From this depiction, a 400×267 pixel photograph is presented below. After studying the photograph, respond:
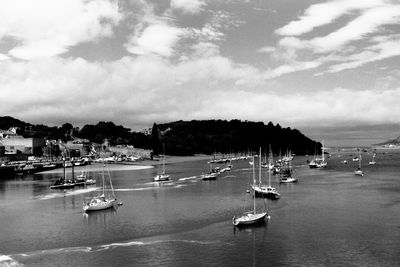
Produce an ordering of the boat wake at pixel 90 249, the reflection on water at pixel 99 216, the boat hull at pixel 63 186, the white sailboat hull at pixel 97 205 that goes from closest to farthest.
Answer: the boat wake at pixel 90 249
the reflection on water at pixel 99 216
the white sailboat hull at pixel 97 205
the boat hull at pixel 63 186

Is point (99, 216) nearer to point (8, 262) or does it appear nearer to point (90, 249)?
point (90, 249)

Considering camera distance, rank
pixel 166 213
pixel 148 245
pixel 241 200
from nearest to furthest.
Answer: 1. pixel 148 245
2. pixel 166 213
3. pixel 241 200

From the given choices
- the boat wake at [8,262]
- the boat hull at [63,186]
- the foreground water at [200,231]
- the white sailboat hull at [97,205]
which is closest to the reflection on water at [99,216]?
the foreground water at [200,231]

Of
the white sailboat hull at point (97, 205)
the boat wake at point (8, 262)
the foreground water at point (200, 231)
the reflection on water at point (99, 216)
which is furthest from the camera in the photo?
the white sailboat hull at point (97, 205)

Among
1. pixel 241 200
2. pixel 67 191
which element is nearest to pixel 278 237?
pixel 241 200

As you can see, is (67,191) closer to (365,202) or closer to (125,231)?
(125,231)

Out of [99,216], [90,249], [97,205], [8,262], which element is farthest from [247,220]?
[8,262]

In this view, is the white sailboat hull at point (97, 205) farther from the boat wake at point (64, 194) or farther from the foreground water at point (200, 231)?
the boat wake at point (64, 194)

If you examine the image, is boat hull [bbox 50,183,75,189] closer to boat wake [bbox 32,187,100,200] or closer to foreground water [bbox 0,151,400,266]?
boat wake [bbox 32,187,100,200]

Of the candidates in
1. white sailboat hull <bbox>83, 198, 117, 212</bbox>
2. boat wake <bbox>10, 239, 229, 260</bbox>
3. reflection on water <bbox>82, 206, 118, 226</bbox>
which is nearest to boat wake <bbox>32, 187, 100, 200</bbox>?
white sailboat hull <bbox>83, 198, 117, 212</bbox>
